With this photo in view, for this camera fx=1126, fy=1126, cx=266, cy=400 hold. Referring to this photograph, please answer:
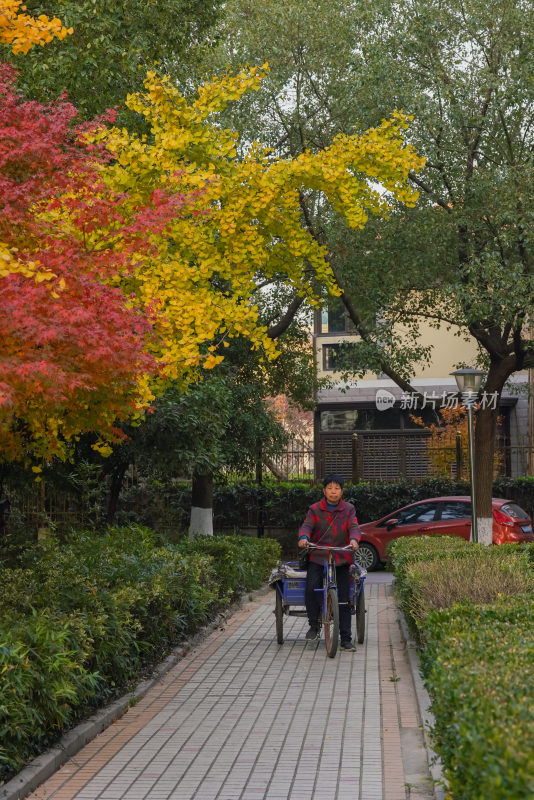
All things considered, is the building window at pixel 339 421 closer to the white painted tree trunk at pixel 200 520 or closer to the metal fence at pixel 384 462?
the metal fence at pixel 384 462

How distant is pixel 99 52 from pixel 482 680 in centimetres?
1324

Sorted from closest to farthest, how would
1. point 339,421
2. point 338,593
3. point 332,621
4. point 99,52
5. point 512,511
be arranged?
1. point 332,621
2. point 338,593
3. point 99,52
4. point 512,511
5. point 339,421

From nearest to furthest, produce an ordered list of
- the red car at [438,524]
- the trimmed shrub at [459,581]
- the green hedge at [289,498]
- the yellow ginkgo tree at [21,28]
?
1. the trimmed shrub at [459,581]
2. the yellow ginkgo tree at [21,28]
3. the red car at [438,524]
4. the green hedge at [289,498]

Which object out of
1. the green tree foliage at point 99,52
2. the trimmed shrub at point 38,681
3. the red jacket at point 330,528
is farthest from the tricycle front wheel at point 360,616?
the green tree foliage at point 99,52

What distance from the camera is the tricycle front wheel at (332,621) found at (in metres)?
11.2

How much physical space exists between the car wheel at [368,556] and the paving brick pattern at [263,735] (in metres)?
13.1

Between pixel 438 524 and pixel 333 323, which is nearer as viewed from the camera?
pixel 438 524

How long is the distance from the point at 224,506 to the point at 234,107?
10263mm

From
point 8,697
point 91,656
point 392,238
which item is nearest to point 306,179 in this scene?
point 91,656

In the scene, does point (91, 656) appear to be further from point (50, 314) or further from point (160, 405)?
point (160, 405)

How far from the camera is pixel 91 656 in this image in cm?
861

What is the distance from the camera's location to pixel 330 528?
11.9 m

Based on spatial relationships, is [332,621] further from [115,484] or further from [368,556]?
[368,556]

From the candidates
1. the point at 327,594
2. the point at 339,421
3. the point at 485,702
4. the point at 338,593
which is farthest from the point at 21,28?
the point at 339,421
